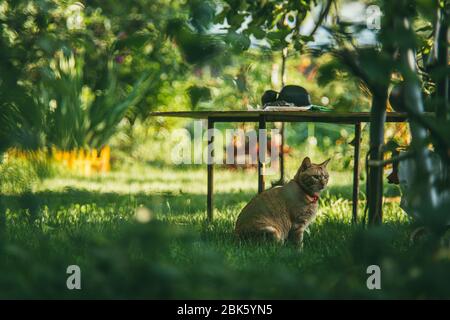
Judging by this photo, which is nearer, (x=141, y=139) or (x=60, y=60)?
(x=60, y=60)

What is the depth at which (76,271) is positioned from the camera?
7.43 feet

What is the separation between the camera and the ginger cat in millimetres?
3611

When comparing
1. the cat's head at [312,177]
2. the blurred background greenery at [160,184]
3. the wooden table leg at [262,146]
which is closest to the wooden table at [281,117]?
the wooden table leg at [262,146]

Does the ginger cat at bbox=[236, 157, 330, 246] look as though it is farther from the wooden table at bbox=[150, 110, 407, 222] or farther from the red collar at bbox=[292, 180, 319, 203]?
the wooden table at bbox=[150, 110, 407, 222]

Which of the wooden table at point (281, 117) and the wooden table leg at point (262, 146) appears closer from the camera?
the wooden table at point (281, 117)

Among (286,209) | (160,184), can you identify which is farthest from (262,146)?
(160,184)

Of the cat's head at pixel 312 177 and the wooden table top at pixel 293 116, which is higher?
the wooden table top at pixel 293 116

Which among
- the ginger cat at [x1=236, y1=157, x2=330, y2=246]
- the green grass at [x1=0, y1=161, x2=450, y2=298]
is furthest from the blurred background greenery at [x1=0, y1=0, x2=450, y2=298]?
the ginger cat at [x1=236, y1=157, x2=330, y2=246]

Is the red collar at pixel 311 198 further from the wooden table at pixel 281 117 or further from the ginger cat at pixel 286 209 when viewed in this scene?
the wooden table at pixel 281 117

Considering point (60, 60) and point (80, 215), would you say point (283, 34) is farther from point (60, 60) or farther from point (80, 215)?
point (60, 60)

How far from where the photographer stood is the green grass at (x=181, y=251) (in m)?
1.66
